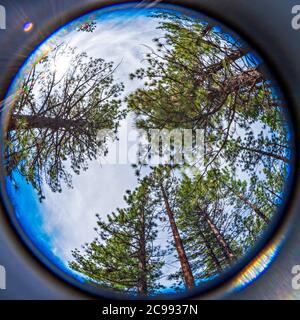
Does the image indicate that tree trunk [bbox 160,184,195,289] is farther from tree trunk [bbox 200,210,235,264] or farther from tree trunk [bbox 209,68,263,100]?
tree trunk [bbox 209,68,263,100]

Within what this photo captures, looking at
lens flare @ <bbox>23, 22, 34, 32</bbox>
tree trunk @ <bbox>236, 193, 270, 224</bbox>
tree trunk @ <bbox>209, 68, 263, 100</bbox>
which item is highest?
lens flare @ <bbox>23, 22, 34, 32</bbox>

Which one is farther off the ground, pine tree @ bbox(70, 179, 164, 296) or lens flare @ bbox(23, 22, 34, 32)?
lens flare @ bbox(23, 22, 34, 32)

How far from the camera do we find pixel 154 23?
1122 mm

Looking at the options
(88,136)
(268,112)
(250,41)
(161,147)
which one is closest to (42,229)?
(88,136)

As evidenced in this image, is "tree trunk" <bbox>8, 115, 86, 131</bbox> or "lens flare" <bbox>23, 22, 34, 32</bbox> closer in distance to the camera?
"tree trunk" <bbox>8, 115, 86, 131</bbox>

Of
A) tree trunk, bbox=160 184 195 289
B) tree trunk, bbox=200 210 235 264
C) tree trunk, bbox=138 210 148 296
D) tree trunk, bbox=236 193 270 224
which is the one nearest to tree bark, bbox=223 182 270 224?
tree trunk, bbox=236 193 270 224

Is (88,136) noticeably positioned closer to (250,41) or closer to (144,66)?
(144,66)

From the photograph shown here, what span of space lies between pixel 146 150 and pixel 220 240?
1.72 ft

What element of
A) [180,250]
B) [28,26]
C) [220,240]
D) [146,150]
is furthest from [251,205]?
[28,26]

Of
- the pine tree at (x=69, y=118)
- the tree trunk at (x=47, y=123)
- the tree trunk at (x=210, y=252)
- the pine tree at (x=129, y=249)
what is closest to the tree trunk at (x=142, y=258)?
the pine tree at (x=129, y=249)

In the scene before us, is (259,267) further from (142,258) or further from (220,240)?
(142,258)

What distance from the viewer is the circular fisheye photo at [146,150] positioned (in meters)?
1.05

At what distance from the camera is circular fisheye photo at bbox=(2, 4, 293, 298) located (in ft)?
3.45
